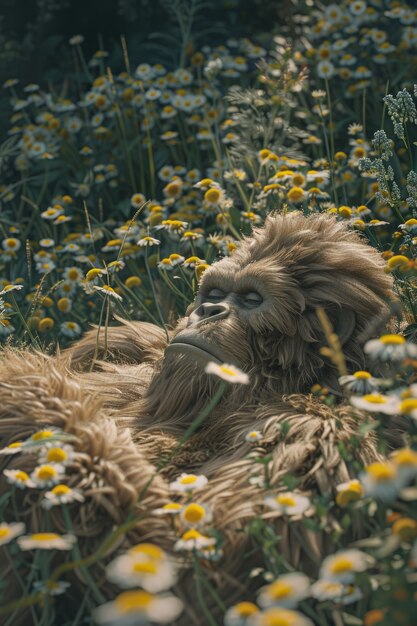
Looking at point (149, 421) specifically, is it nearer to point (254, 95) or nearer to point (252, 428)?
point (252, 428)

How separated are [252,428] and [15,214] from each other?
307 cm

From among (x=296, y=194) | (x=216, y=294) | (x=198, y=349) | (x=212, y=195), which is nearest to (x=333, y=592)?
(x=198, y=349)

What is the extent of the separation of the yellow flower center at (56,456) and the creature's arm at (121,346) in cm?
100

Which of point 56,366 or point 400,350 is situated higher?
point 400,350

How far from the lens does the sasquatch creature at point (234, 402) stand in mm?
2121

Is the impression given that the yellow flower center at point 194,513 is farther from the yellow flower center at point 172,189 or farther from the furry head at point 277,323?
the yellow flower center at point 172,189

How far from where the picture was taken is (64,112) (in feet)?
19.0

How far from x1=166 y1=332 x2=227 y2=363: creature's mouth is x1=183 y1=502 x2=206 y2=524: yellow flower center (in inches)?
22.7

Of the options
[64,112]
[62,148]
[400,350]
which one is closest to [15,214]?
[62,148]

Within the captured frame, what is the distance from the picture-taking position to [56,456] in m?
2.04

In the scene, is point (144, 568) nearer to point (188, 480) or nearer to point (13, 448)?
point (188, 480)

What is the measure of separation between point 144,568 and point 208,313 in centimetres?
112

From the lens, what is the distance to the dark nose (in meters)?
2.53

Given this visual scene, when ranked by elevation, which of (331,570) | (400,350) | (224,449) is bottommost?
(224,449)
